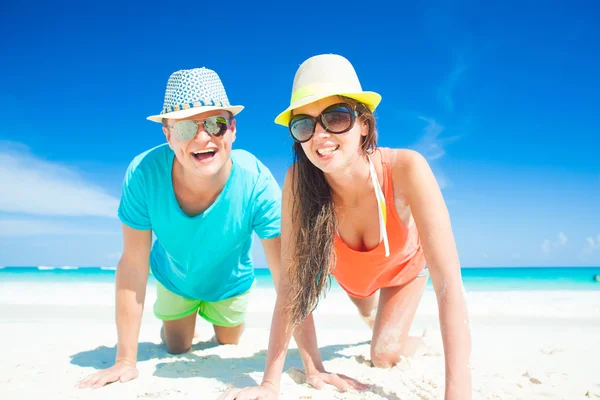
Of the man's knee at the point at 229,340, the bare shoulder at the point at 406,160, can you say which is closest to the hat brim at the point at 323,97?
the bare shoulder at the point at 406,160

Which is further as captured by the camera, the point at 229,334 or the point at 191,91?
the point at 229,334

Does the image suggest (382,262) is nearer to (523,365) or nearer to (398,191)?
(398,191)

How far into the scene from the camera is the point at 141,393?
283cm

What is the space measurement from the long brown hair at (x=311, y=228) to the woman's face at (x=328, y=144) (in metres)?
0.16

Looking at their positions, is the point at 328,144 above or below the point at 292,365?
above

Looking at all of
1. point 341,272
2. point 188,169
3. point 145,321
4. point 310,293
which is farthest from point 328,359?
point 145,321

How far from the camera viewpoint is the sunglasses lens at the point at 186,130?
3082mm

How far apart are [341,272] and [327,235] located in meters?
0.72

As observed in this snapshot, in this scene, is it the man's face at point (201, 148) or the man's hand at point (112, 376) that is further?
the man's face at point (201, 148)

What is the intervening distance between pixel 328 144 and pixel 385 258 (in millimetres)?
1092

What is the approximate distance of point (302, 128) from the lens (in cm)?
264

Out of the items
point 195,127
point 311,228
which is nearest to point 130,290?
point 195,127

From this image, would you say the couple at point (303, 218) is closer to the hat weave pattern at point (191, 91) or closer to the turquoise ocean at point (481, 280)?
the hat weave pattern at point (191, 91)

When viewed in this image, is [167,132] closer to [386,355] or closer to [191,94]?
[191,94]
